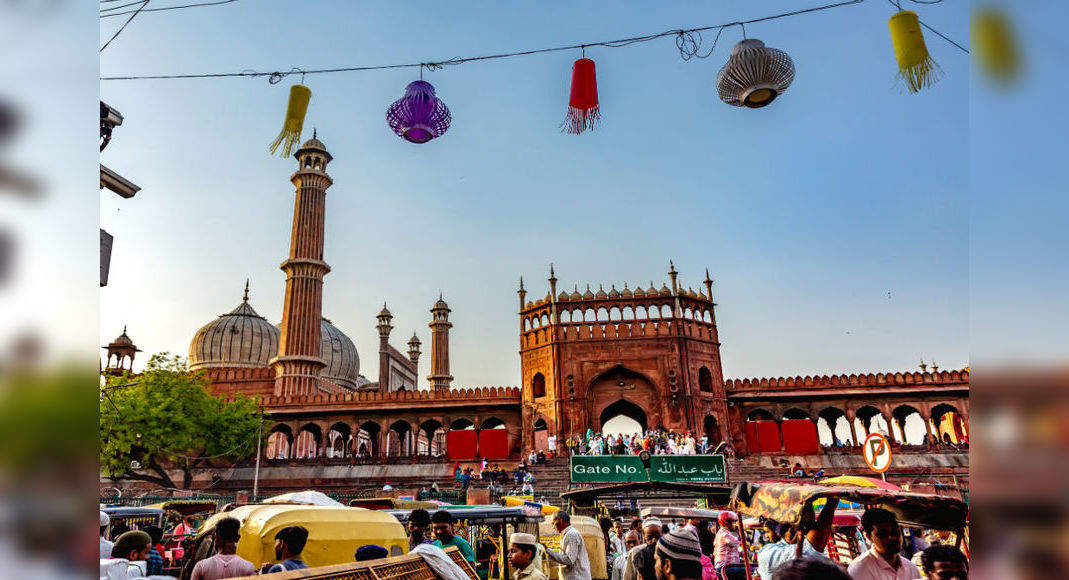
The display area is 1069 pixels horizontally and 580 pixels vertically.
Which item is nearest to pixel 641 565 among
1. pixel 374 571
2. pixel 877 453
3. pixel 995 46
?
pixel 374 571

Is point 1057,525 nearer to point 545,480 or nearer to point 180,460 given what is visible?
point 545,480

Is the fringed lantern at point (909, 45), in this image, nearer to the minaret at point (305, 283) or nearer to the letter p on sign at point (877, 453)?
the letter p on sign at point (877, 453)

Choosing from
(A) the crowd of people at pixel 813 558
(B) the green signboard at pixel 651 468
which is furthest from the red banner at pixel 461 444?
(A) the crowd of people at pixel 813 558

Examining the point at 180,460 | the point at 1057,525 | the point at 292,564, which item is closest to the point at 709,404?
the point at 180,460

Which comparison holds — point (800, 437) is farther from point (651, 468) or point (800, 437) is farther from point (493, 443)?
point (493, 443)

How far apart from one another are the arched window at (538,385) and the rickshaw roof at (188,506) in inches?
546

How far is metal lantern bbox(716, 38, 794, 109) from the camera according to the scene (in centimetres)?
598

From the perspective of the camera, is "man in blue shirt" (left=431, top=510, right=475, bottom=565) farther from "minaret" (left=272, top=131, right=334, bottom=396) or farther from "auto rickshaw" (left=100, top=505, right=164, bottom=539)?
"minaret" (left=272, top=131, right=334, bottom=396)

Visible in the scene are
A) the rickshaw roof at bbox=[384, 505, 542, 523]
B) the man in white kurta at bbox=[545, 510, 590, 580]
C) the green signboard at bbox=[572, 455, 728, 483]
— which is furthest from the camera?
the green signboard at bbox=[572, 455, 728, 483]

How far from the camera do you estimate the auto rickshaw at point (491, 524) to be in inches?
281

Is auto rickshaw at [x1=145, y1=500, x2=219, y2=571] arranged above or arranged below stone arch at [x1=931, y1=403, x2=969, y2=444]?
below

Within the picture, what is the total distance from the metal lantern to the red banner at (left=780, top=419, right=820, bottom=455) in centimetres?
2170

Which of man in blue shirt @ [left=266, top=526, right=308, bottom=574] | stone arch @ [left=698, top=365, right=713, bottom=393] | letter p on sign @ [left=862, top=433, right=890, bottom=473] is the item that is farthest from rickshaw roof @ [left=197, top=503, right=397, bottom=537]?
stone arch @ [left=698, top=365, right=713, bottom=393]

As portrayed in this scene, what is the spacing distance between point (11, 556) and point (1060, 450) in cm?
146
